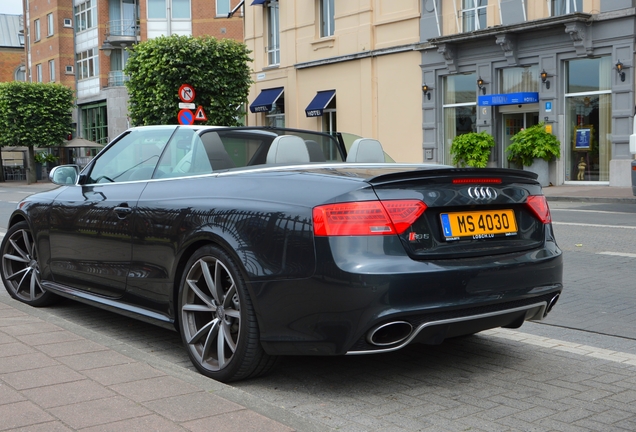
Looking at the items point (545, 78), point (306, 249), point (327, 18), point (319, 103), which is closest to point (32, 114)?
point (327, 18)

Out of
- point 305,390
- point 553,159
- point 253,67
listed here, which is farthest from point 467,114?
point 305,390

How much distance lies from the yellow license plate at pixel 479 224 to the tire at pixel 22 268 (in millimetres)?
3566

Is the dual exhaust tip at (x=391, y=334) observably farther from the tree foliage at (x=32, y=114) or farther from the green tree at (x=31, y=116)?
the tree foliage at (x=32, y=114)

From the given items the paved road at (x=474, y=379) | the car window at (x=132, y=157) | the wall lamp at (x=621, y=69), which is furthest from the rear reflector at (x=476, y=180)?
the wall lamp at (x=621, y=69)

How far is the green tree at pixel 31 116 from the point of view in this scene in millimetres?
50562

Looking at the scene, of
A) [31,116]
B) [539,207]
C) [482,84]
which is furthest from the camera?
[31,116]

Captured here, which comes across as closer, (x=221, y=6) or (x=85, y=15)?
(x=221, y=6)

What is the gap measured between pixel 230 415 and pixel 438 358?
69.3 inches

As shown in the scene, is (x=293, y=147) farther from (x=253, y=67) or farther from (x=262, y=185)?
(x=253, y=67)

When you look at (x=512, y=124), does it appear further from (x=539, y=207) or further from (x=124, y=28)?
(x=124, y=28)

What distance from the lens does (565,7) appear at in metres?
23.2

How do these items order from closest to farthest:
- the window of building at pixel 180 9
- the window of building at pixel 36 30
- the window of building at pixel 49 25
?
1. the window of building at pixel 180 9
2. the window of building at pixel 49 25
3. the window of building at pixel 36 30

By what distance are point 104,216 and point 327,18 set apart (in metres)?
28.3

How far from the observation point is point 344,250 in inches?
146
